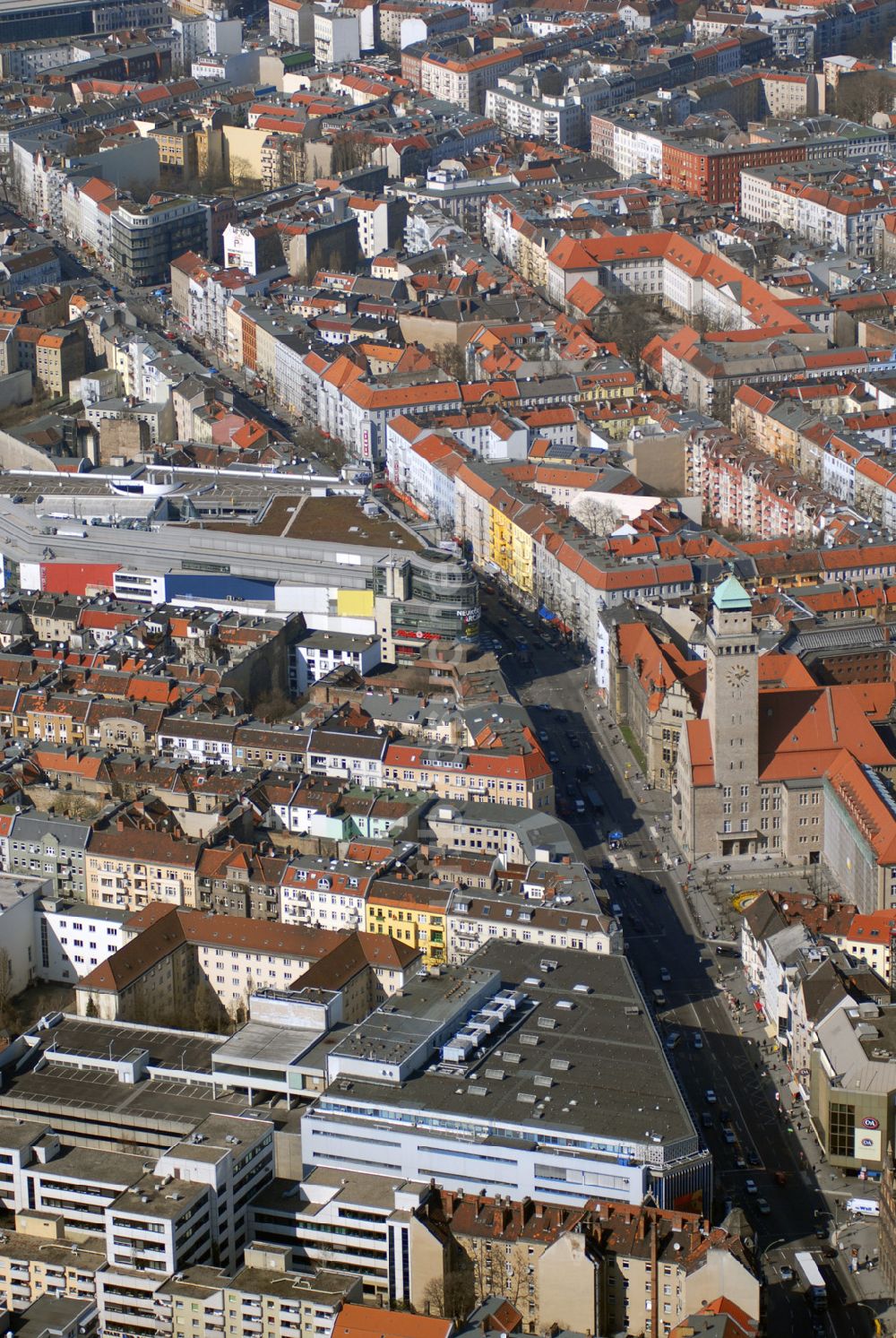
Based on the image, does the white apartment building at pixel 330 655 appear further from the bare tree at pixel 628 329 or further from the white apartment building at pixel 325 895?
the bare tree at pixel 628 329

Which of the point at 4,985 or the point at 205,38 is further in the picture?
the point at 205,38

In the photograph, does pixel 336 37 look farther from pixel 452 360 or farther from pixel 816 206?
pixel 452 360

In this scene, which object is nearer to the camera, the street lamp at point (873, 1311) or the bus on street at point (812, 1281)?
the street lamp at point (873, 1311)

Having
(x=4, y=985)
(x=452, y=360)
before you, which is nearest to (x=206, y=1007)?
(x=4, y=985)

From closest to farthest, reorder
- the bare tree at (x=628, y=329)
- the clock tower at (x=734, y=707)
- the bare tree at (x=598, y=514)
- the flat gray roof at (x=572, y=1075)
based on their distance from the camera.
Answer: the flat gray roof at (x=572, y=1075) < the clock tower at (x=734, y=707) < the bare tree at (x=598, y=514) < the bare tree at (x=628, y=329)

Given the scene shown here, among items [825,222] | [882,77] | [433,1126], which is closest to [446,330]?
[825,222]

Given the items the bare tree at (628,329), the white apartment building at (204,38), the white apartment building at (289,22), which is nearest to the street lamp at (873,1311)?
the bare tree at (628,329)

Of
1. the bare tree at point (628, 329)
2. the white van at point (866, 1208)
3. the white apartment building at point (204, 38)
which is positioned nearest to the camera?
the white van at point (866, 1208)

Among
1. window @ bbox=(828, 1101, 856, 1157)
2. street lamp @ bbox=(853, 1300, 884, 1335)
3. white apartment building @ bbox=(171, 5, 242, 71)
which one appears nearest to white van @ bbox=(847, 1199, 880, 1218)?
window @ bbox=(828, 1101, 856, 1157)
